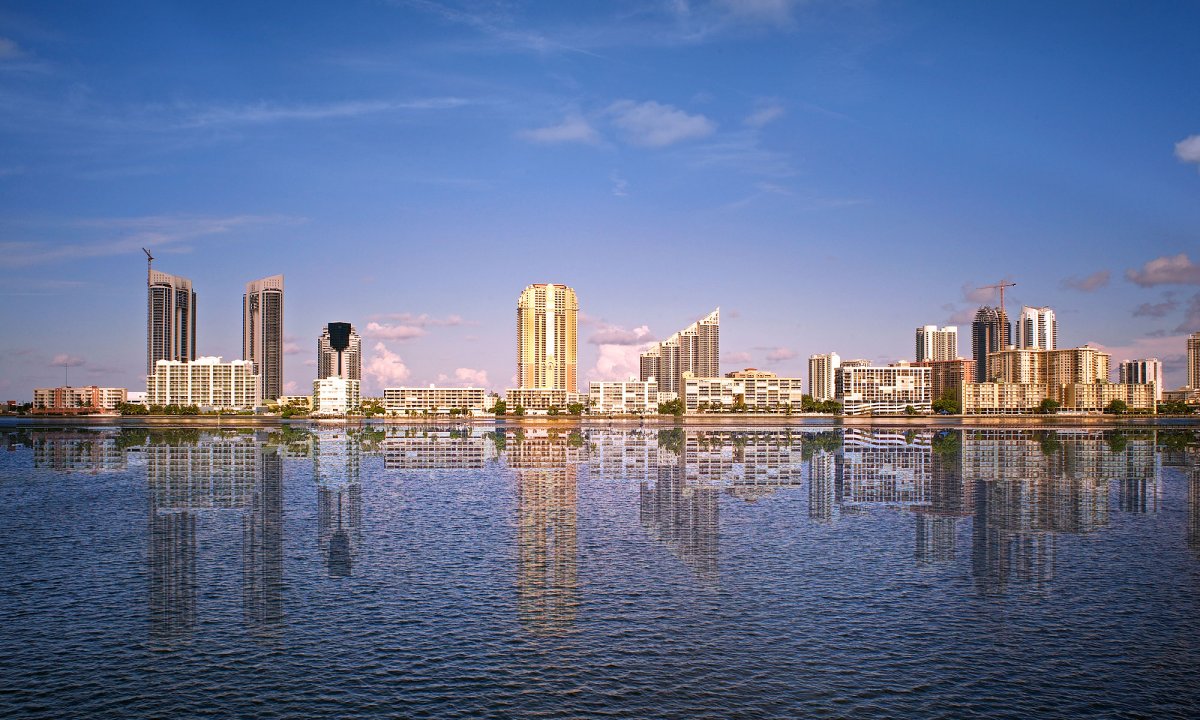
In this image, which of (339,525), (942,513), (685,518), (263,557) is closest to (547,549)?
(263,557)

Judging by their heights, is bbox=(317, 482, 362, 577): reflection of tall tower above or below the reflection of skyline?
above

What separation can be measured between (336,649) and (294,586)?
298 inches

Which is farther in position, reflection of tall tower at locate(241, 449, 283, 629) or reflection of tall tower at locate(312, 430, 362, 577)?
reflection of tall tower at locate(312, 430, 362, 577)

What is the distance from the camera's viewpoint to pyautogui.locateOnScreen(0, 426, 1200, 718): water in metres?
21.9

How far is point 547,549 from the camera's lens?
38531 millimetres

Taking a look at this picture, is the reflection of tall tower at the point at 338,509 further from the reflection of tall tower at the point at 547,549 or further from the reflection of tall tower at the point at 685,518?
the reflection of tall tower at the point at 685,518

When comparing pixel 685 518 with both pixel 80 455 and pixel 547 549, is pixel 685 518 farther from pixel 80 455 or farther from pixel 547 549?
pixel 80 455

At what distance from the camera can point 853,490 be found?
201 feet

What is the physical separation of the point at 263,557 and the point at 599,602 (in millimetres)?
15979

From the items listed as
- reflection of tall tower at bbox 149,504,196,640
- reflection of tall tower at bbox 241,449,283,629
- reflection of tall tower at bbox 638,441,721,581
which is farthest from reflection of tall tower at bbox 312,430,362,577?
reflection of tall tower at bbox 638,441,721,581

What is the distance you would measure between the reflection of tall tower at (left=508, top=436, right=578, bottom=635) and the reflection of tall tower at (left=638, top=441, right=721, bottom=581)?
456cm

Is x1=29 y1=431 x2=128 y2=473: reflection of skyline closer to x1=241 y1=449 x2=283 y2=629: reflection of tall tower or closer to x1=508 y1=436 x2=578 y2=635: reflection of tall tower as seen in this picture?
Result: x1=241 y1=449 x2=283 y2=629: reflection of tall tower

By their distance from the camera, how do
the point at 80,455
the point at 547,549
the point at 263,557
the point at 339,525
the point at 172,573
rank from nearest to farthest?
the point at 172,573
the point at 263,557
the point at 547,549
the point at 339,525
the point at 80,455

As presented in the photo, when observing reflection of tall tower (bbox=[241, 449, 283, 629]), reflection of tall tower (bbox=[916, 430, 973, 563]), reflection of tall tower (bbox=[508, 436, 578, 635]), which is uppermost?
reflection of tall tower (bbox=[241, 449, 283, 629])
